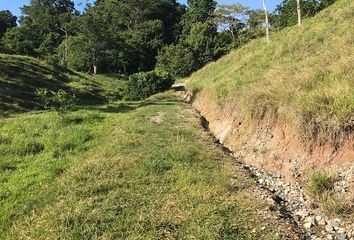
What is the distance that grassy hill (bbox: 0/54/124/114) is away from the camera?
2407 cm

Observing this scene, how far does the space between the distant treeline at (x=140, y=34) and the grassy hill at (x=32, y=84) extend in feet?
43.0

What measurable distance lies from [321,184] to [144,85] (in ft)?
90.4

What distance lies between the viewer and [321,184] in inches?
300

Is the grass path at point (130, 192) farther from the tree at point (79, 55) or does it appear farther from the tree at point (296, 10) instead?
the tree at point (79, 55)

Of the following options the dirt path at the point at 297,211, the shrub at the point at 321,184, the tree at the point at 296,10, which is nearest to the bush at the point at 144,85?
the tree at the point at 296,10

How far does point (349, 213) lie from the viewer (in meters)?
6.82

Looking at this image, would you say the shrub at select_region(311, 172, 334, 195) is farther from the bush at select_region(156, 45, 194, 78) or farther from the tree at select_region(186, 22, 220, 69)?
the tree at select_region(186, 22, 220, 69)

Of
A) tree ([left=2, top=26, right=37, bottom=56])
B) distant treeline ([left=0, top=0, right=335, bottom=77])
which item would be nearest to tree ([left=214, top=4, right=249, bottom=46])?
distant treeline ([left=0, top=0, right=335, bottom=77])

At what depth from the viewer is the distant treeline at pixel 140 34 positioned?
50219 millimetres

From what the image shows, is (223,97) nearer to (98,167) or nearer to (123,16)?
(98,167)

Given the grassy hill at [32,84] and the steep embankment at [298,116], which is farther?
the grassy hill at [32,84]

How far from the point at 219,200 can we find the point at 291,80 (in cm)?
574

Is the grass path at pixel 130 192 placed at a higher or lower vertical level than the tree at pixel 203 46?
lower

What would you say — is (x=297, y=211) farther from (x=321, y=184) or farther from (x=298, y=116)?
(x=298, y=116)
